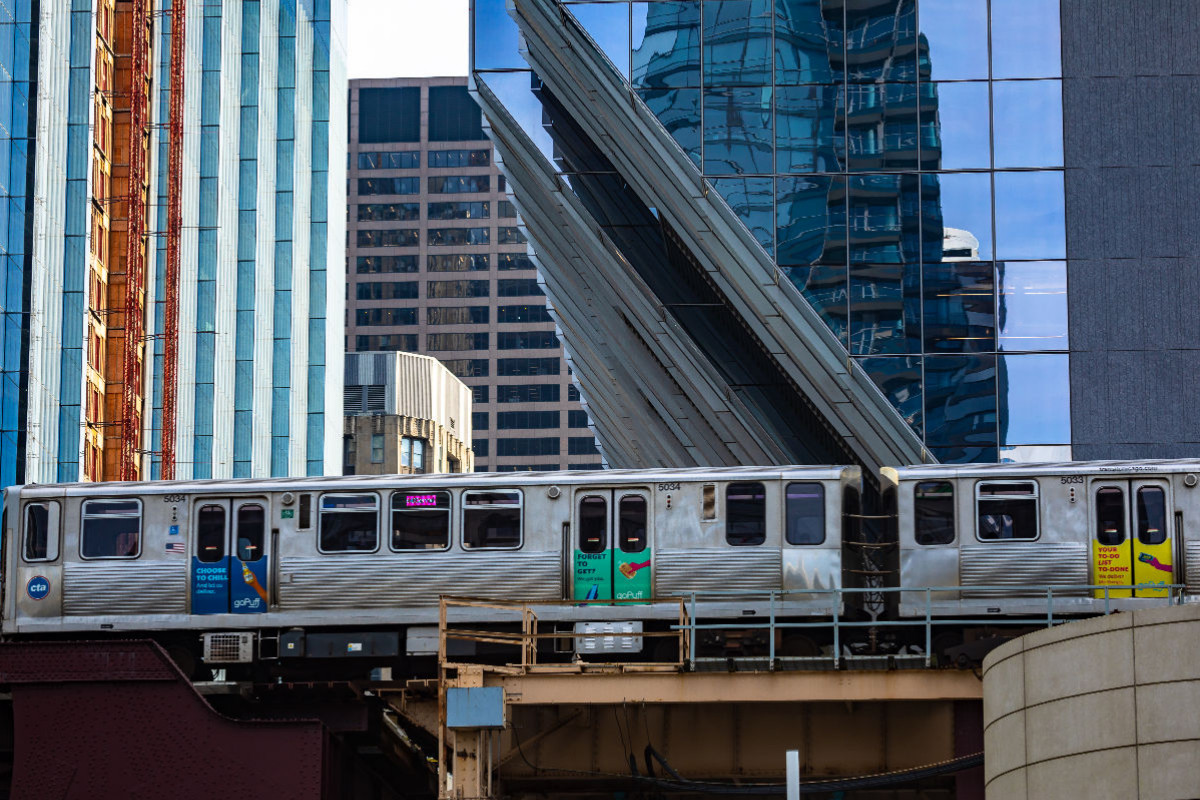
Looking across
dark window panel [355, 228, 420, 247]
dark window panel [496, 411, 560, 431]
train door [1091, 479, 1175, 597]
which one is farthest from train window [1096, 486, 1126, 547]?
dark window panel [355, 228, 420, 247]

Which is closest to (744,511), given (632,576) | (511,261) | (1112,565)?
(632,576)

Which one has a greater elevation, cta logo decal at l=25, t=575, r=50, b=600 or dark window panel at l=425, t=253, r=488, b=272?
dark window panel at l=425, t=253, r=488, b=272

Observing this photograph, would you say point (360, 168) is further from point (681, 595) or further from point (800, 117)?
point (681, 595)

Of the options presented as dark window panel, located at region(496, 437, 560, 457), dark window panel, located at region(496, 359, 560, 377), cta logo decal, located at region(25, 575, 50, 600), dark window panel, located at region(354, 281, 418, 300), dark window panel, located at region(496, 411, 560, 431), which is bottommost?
cta logo decal, located at region(25, 575, 50, 600)

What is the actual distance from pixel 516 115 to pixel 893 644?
64.3ft

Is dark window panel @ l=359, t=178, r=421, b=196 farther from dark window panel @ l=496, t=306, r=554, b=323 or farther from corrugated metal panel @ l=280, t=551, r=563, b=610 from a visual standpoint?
corrugated metal panel @ l=280, t=551, r=563, b=610

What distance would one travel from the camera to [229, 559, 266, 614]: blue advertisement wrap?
28781 mm

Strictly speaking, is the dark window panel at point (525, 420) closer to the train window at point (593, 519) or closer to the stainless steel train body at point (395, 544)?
the stainless steel train body at point (395, 544)

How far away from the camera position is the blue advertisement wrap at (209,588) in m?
28.8

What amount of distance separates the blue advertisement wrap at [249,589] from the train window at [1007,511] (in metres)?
10.3

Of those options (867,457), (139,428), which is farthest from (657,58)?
(139,428)

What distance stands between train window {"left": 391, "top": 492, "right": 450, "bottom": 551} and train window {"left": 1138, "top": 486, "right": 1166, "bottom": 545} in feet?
32.3

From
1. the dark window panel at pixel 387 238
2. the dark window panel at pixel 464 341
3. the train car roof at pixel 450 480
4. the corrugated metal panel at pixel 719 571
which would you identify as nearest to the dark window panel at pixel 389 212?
the dark window panel at pixel 387 238

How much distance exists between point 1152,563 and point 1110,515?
898mm
